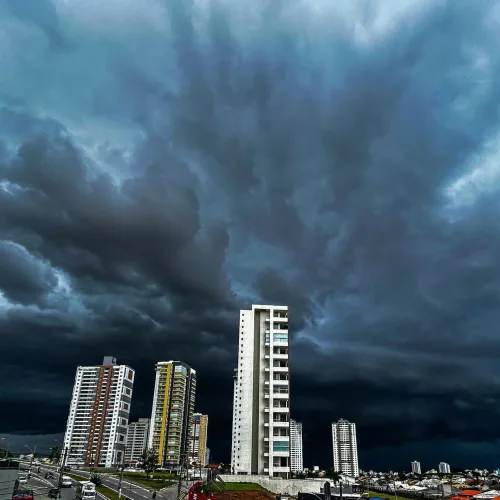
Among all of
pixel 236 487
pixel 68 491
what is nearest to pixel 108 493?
pixel 68 491

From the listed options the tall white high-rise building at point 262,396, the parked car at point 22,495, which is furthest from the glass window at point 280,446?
the parked car at point 22,495

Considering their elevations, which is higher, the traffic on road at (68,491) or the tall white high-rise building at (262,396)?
the tall white high-rise building at (262,396)

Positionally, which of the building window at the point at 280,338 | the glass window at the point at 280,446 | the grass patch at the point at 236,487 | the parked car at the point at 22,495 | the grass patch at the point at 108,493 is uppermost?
the building window at the point at 280,338

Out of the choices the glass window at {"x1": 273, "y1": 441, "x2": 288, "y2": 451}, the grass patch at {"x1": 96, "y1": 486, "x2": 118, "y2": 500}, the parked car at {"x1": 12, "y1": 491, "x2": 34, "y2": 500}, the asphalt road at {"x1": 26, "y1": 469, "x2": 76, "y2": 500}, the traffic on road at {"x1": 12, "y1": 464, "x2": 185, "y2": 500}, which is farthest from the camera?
the glass window at {"x1": 273, "y1": 441, "x2": 288, "y2": 451}

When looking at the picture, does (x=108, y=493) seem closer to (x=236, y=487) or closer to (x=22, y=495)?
(x=236, y=487)

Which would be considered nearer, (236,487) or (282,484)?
(236,487)

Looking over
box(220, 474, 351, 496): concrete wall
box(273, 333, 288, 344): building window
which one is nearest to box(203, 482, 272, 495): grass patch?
box(220, 474, 351, 496): concrete wall

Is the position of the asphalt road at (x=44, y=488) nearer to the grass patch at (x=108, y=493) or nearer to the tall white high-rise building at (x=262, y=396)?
the grass patch at (x=108, y=493)

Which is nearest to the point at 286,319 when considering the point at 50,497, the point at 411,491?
the point at 50,497

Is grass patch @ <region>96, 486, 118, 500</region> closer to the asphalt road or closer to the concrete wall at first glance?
the asphalt road
